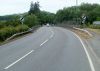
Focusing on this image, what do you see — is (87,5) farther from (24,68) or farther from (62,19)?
(24,68)

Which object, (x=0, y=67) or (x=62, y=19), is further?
(x=62, y=19)

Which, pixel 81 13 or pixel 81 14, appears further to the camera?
pixel 81 13

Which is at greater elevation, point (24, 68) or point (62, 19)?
point (24, 68)

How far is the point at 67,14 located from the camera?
6727 inches

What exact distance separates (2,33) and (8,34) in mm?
2683

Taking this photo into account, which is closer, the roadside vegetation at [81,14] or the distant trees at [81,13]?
the roadside vegetation at [81,14]

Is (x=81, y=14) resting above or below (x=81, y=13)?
above

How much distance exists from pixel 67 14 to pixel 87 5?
2686 centimetres

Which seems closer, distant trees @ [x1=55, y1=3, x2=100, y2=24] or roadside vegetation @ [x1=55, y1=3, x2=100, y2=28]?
roadside vegetation @ [x1=55, y1=3, x2=100, y2=28]

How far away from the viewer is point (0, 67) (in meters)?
14.4

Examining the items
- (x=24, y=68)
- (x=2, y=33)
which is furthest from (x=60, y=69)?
(x=2, y=33)

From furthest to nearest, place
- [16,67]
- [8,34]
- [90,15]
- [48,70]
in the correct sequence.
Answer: [90,15]
[8,34]
[16,67]
[48,70]

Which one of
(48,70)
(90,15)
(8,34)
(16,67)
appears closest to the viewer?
(48,70)

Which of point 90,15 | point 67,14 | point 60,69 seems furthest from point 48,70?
point 67,14
